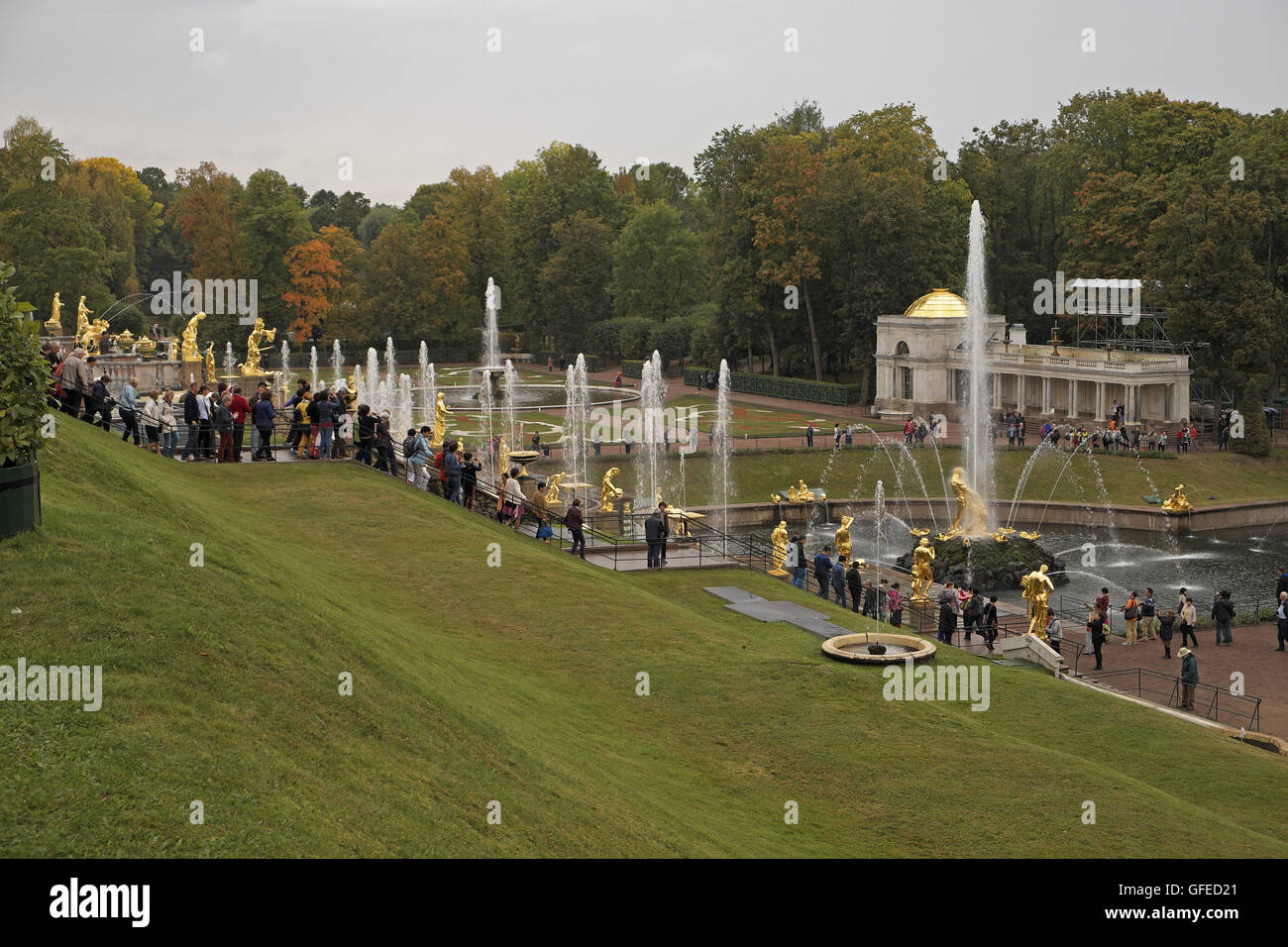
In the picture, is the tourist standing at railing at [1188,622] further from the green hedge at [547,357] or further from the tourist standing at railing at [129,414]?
the green hedge at [547,357]

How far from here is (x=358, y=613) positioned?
20891 millimetres

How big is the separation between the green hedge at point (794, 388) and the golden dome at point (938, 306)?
22.3 feet

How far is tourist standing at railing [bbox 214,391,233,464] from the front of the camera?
112 ft

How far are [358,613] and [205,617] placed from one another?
538 centimetres

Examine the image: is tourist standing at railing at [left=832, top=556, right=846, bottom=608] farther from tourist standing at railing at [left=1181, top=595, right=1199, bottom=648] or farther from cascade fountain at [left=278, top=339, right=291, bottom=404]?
cascade fountain at [left=278, top=339, right=291, bottom=404]

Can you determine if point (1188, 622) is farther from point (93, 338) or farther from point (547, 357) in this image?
point (547, 357)

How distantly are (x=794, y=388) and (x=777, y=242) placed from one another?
884 centimetres

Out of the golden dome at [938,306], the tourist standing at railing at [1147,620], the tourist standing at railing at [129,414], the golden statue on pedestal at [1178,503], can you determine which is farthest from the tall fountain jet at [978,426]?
the tourist standing at railing at [129,414]

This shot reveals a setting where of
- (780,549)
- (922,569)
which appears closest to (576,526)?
(780,549)

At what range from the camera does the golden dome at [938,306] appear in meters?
77.6

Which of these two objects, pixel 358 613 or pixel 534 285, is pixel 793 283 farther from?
pixel 358 613

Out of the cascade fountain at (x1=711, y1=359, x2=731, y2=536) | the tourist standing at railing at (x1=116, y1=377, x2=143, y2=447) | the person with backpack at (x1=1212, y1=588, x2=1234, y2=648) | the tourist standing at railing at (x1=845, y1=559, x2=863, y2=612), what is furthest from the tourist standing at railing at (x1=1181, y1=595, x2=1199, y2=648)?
the tourist standing at railing at (x1=116, y1=377, x2=143, y2=447)

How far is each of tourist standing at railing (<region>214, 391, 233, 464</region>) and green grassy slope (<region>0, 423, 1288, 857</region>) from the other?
280 inches
